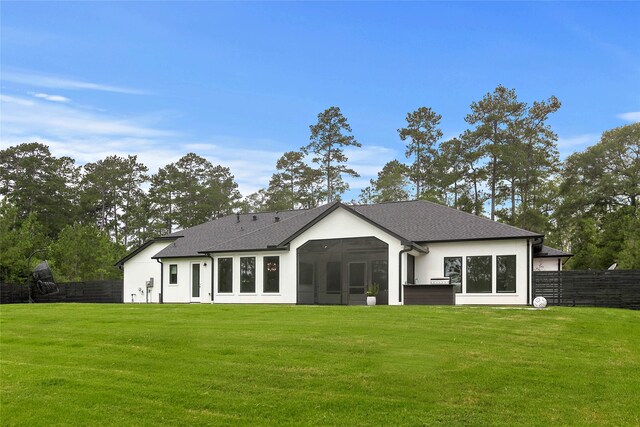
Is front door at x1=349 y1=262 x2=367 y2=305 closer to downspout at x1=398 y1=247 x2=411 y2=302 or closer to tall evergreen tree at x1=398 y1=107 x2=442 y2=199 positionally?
downspout at x1=398 y1=247 x2=411 y2=302

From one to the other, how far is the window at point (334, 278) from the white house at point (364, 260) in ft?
0.15

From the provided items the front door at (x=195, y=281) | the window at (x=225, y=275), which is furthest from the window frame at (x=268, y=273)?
the front door at (x=195, y=281)

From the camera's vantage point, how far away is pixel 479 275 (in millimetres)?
23562

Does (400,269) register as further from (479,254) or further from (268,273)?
(268,273)

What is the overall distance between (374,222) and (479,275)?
4.64 meters

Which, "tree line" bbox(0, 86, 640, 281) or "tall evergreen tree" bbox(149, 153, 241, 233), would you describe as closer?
"tree line" bbox(0, 86, 640, 281)

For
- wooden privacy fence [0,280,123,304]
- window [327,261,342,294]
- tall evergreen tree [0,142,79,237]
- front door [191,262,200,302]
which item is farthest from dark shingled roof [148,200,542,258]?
tall evergreen tree [0,142,79,237]

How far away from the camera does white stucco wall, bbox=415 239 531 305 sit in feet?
75.4

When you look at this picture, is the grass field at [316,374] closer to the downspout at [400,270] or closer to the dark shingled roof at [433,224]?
the downspout at [400,270]

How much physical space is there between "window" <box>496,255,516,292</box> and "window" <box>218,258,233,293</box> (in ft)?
39.7

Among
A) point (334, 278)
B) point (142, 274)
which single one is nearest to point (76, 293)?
point (142, 274)

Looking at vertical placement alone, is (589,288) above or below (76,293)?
above

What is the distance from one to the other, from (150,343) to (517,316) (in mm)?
9855

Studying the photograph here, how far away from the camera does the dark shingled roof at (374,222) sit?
80.0ft
